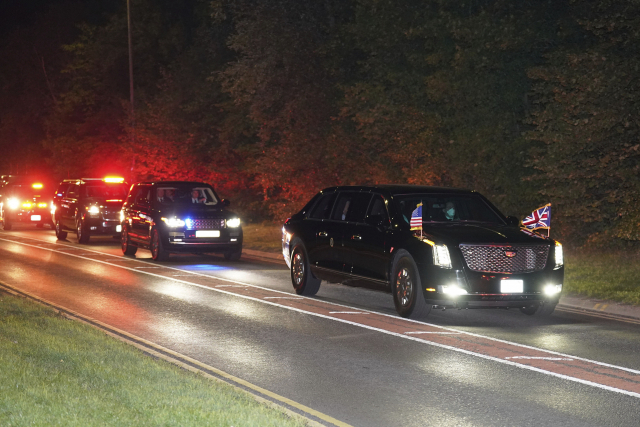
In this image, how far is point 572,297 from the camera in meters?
14.2

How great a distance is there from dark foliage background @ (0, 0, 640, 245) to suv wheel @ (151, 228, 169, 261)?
7298 mm

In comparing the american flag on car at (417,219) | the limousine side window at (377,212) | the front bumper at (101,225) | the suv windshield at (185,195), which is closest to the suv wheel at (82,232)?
the front bumper at (101,225)

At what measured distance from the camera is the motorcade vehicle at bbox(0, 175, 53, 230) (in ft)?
116

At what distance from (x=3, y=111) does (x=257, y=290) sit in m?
67.8

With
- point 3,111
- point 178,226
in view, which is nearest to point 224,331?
point 178,226

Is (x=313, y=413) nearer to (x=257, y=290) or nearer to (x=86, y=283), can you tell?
(x=257, y=290)

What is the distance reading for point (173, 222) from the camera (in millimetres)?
20578

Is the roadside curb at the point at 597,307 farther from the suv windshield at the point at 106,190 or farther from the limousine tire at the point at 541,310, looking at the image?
the suv windshield at the point at 106,190

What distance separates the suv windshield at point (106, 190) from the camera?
27672mm

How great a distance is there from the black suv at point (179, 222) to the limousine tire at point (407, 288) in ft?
30.3

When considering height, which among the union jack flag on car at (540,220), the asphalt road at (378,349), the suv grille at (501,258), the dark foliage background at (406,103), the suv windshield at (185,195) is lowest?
the asphalt road at (378,349)

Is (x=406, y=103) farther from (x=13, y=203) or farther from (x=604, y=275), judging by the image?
(x=13, y=203)

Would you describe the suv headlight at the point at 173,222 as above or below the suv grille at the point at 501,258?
above

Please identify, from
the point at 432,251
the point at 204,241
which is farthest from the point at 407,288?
the point at 204,241
